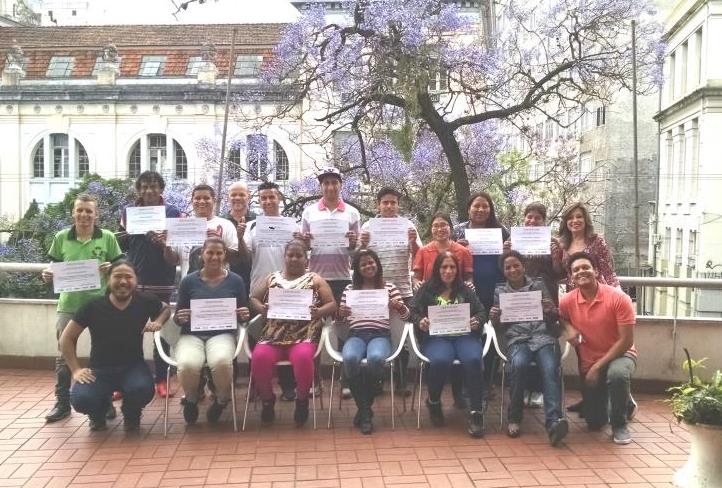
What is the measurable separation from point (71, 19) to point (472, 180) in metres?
56.2

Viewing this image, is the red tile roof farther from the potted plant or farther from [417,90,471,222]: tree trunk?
the potted plant

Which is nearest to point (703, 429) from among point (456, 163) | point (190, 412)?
point (190, 412)

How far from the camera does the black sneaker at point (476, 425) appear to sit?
5.32m

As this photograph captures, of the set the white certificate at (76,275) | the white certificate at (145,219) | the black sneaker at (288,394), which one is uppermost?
the white certificate at (145,219)

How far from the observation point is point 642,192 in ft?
110

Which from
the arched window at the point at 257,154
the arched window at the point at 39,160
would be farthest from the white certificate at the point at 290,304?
the arched window at the point at 39,160

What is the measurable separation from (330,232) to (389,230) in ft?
1.67

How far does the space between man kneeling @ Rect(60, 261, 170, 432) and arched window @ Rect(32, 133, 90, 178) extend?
3555 cm

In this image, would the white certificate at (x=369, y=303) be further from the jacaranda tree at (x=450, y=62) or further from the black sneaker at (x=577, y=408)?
the jacaranda tree at (x=450, y=62)

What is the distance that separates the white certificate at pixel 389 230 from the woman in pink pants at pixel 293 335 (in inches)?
23.5

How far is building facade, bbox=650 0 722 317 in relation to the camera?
27016 mm

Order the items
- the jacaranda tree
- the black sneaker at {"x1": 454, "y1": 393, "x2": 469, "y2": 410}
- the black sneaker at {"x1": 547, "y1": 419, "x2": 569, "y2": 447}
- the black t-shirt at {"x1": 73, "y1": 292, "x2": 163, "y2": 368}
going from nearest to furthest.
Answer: the black sneaker at {"x1": 547, "y1": 419, "x2": 569, "y2": 447} → the black t-shirt at {"x1": 73, "y1": 292, "x2": 163, "y2": 368} → the black sneaker at {"x1": 454, "y1": 393, "x2": 469, "y2": 410} → the jacaranda tree

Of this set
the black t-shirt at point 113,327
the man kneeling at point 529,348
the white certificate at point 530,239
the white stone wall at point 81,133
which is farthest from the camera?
the white stone wall at point 81,133

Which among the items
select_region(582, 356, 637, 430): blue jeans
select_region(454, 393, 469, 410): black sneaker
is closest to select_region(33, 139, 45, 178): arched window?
select_region(454, 393, 469, 410): black sneaker
